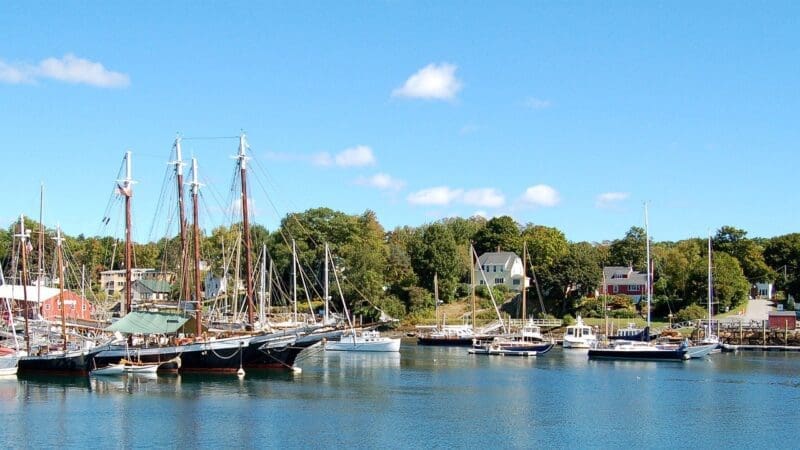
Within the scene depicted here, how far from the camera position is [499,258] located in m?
140

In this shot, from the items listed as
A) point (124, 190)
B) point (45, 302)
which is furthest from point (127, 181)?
point (45, 302)

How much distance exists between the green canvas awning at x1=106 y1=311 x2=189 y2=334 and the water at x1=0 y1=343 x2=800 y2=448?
16.5 ft

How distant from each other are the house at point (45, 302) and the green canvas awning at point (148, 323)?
16.1 metres

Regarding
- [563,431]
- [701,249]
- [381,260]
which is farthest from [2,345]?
[701,249]

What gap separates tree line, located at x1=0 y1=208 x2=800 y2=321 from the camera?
376 ft

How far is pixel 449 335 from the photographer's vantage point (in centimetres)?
10531

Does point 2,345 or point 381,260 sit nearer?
point 2,345

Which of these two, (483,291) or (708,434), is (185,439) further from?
(483,291)

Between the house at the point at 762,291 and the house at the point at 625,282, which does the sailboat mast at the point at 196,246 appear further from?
the house at the point at 762,291

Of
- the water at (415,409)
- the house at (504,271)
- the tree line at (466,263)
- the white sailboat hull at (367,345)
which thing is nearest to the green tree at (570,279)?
the tree line at (466,263)

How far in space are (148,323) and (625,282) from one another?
80881 mm

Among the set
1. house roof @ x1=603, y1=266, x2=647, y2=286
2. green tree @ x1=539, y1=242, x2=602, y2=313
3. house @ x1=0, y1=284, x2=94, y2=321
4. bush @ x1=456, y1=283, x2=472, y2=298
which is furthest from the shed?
house @ x1=0, y1=284, x2=94, y2=321

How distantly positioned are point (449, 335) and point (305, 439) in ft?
221

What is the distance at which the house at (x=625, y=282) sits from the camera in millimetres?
127312
